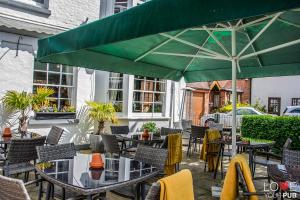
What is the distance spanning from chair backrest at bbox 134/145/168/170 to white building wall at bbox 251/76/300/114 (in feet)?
76.2

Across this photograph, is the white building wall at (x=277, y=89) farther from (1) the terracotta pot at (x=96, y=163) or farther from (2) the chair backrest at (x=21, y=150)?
(1) the terracotta pot at (x=96, y=163)

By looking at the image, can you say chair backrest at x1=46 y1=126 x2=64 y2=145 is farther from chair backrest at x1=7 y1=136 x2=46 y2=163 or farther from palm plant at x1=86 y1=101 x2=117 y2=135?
palm plant at x1=86 y1=101 x2=117 y2=135

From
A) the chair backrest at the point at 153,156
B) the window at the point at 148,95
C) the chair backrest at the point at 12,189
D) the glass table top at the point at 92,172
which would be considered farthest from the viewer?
the window at the point at 148,95

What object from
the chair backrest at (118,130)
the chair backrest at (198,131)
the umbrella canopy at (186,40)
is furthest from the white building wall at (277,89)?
the chair backrest at (118,130)

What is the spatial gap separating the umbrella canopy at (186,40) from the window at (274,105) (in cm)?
2022

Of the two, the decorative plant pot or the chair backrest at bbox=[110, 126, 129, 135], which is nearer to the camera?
the chair backrest at bbox=[110, 126, 129, 135]

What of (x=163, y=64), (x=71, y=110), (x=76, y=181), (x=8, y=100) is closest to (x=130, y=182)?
(x=76, y=181)

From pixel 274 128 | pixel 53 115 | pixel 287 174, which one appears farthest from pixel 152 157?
pixel 274 128

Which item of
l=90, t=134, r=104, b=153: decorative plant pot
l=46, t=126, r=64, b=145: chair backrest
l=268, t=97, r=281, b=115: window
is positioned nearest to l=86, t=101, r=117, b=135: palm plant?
l=90, t=134, r=104, b=153: decorative plant pot

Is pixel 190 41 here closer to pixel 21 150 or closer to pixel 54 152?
pixel 54 152

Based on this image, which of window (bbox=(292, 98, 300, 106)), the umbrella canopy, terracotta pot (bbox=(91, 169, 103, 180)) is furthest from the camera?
window (bbox=(292, 98, 300, 106))

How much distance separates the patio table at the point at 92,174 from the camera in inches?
104

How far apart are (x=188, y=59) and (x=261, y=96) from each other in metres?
21.1

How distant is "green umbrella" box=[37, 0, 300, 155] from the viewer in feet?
8.07
